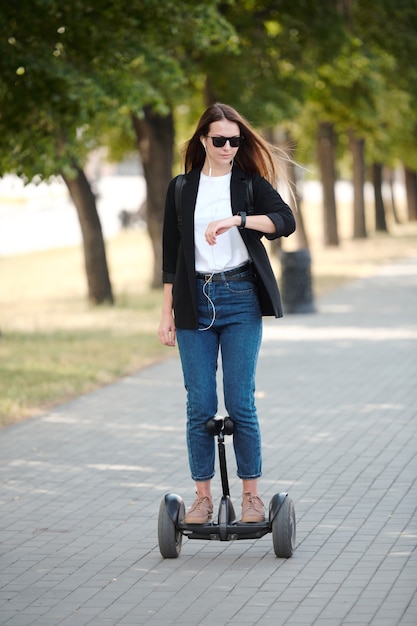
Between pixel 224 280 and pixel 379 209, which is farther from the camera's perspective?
pixel 379 209

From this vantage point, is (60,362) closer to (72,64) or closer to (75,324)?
(72,64)

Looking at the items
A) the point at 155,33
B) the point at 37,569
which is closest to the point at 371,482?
the point at 37,569

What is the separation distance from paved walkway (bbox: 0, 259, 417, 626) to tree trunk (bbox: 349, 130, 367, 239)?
27.7 metres

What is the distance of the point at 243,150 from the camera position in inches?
229

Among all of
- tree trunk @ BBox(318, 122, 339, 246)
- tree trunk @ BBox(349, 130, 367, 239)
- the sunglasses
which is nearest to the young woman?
the sunglasses

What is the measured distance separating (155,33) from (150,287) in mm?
9778

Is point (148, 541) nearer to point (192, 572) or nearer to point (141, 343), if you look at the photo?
point (192, 572)

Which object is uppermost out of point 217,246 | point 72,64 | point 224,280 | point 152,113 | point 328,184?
point 152,113

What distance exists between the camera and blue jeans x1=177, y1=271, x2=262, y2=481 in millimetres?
5691

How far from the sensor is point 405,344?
566 inches

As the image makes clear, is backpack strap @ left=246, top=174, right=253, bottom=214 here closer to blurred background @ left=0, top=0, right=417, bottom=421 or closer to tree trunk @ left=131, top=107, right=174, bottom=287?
blurred background @ left=0, top=0, right=417, bottom=421

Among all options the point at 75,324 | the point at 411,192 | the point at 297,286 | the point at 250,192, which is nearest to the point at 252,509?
the point at 250,192

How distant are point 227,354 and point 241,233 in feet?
1.75

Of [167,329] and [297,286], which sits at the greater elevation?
[167,329]
